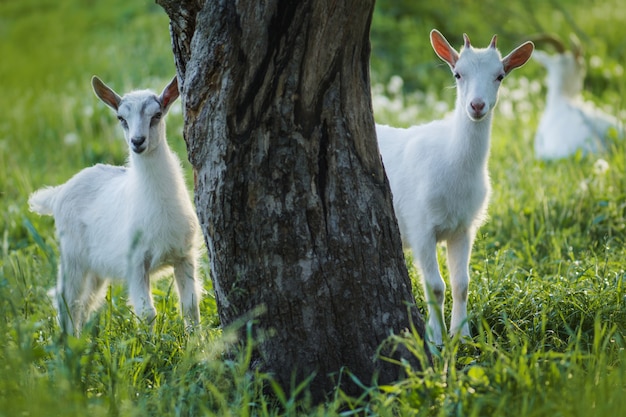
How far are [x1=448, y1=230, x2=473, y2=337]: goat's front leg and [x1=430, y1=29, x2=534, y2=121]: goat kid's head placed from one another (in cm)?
71

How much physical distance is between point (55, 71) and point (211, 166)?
989 cm

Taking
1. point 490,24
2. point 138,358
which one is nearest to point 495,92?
point 138,358

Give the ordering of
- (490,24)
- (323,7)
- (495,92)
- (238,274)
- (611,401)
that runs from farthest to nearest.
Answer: (490,24) < (495,92) < (238,274) < (323,7) < (611,401)

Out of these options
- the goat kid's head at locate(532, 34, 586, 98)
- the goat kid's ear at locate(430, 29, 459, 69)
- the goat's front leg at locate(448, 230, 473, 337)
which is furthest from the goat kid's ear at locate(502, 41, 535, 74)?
the goat kid's head at locate(532, 34, 586, 98)

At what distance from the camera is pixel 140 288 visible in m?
4.75

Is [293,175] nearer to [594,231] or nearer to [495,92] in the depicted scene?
[495,92]

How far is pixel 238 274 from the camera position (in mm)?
3650

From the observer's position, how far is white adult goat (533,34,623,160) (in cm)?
784

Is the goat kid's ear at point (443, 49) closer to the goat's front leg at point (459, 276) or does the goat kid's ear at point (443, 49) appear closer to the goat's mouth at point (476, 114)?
the goat's mouth at point (476, 114)

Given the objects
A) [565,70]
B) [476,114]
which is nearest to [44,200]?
[476,114]

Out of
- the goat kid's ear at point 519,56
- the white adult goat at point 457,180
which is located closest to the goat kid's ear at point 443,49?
the white adult goat at point 457,180

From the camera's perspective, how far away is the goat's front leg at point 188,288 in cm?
464

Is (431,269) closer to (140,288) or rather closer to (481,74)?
(481,74)

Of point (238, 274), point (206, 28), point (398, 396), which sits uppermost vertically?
point (206, 28)
